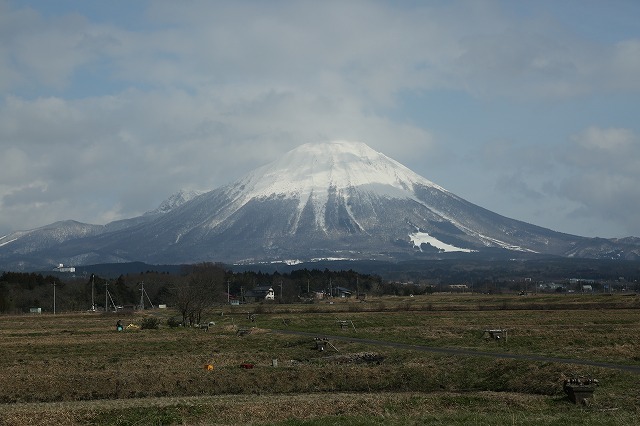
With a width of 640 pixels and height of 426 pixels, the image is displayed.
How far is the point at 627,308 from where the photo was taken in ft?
257

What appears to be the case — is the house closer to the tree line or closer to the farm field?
the tree line

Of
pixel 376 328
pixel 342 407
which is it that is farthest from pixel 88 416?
pixel 376 328

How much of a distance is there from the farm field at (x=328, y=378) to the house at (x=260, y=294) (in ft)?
317

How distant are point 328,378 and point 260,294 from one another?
124 m

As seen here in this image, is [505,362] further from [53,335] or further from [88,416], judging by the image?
[53,335]

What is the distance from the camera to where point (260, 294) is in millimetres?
154875

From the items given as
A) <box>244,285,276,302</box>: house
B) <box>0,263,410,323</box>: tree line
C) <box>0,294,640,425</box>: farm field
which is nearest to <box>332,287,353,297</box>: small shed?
<box>0,263,410,323</box>: tree line

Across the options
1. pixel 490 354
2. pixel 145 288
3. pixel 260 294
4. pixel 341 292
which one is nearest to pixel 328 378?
pixel 490 354

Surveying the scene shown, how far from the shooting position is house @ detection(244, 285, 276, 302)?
150 metres

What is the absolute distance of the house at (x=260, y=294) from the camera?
15000 cm

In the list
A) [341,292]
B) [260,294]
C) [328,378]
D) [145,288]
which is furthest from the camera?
[341,292]

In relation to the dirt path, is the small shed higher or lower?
higher

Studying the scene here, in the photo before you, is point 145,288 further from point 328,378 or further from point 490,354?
point 328,378

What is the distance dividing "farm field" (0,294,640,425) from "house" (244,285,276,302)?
96.8 m
